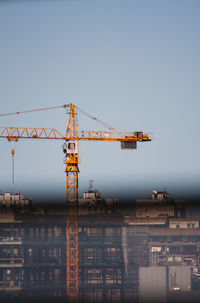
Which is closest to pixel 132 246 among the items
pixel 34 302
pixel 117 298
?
pixel 117 298

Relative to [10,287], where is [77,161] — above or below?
above

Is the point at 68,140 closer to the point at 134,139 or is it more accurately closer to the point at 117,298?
the point at 134,139

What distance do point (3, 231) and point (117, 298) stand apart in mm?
20400

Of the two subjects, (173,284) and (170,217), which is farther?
(170,217)

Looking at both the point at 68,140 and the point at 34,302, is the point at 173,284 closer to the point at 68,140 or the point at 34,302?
the point at 34,302

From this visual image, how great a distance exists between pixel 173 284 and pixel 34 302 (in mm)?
19283

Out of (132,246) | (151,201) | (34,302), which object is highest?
(151,201)

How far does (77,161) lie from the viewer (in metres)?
79.8

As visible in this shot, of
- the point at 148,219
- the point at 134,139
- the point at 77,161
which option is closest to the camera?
the point at 77,161

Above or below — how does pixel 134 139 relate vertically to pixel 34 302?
above

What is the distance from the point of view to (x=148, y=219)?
10638cm

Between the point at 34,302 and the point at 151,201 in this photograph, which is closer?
the point at 34,302

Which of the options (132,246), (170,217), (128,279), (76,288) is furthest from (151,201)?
(76,288)

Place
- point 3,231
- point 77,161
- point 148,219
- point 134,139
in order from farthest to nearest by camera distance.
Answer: point 148,219 < point 3,231 < point 134,139 < point 77,161
